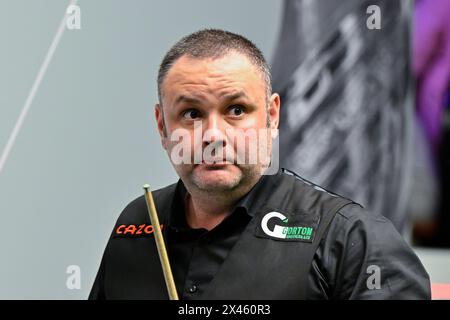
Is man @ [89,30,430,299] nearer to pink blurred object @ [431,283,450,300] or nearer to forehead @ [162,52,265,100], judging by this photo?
forehead @ [162,52,265,100]

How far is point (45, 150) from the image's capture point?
2.10 metres

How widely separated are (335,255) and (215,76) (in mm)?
351

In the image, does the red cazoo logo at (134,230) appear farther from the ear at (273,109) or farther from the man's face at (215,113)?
the ear at (273,109)

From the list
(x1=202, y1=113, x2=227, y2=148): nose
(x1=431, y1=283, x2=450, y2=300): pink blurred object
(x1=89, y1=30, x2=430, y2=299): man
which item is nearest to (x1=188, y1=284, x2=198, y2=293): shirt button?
(x1=89, y1=30, x2=430, y2=299): man

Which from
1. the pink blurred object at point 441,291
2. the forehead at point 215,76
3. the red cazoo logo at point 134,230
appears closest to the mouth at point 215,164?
the forehead at point 215,76

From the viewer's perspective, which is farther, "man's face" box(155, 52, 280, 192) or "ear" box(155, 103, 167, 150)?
"ear" box(155, 103, 167, 150)

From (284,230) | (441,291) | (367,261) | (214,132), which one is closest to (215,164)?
(214,132)

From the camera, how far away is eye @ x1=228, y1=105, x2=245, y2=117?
108 cm

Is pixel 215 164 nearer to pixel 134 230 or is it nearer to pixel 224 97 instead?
pixel 224 97

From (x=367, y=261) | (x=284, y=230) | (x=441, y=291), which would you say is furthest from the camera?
(x=441, y=291)

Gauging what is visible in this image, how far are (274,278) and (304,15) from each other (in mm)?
1301

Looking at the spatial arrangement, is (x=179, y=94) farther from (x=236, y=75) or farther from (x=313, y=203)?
(x=313, y=203)

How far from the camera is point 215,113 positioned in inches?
41.9
